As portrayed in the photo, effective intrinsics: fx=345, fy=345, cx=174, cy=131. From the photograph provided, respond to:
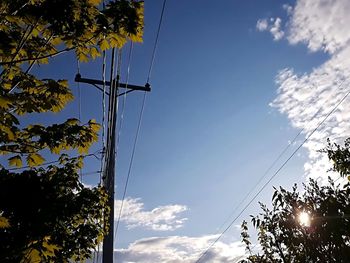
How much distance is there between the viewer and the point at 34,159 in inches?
190

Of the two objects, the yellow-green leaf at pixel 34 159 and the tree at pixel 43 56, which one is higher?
the tree at pixel 43 56

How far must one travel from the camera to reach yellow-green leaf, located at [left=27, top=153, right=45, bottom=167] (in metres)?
4.82

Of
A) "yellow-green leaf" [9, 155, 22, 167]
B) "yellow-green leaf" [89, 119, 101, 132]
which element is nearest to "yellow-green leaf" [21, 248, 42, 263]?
"yellow-green leaf" [9, 155, 22, 167]

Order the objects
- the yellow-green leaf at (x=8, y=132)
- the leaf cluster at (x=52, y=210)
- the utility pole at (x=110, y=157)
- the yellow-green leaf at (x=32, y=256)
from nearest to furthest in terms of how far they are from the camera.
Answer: the yellow-green leaf at (x=8, y=132) → the yellow-green leaf at (x=32, y=256) → the leaf cluster at (x=52, y=210) → the utility pole at (x=110, y=157)

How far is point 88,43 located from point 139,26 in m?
0.71

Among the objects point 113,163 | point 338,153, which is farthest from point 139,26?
point 113,163

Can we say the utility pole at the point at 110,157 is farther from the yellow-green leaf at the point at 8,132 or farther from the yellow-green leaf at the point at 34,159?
the yellow-green leaf at the point at 8,132

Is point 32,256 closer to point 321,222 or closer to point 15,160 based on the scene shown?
point 15,160

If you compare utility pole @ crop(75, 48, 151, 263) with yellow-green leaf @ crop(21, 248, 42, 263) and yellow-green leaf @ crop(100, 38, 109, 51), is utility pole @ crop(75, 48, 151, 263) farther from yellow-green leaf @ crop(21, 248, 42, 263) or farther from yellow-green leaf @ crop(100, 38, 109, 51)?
yellow-green leaf @ crop(21, 248, 42, 263)

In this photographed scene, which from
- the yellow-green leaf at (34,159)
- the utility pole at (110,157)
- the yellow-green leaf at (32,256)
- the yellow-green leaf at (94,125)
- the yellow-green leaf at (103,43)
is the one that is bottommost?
the yellow-green leaf at (32,256)

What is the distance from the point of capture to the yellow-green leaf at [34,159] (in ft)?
15.8

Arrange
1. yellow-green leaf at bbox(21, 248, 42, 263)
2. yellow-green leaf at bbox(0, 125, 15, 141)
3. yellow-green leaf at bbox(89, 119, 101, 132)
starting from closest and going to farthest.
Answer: yellow-green leaf at bbox(0, 125, 15, 141) < yellow-green leaf at bbox(21, 248, 42, 263) < yellow-green leaf at bbox(89, 119, 101, 132)

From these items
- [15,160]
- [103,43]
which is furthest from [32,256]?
[103,43]

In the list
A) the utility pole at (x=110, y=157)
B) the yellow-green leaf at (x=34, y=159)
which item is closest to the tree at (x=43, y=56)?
the yellow-green leaf at (x=34, y=159)
